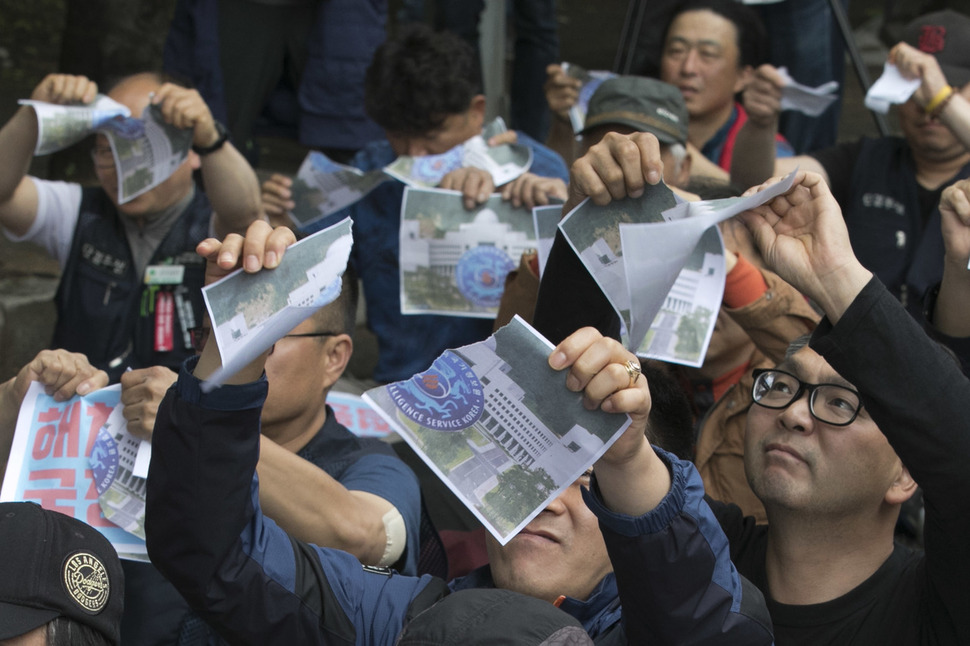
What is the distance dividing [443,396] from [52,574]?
643 mm

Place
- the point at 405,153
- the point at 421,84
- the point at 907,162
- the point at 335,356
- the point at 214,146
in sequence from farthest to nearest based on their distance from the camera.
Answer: the point at 405,153 < the point at 421,84 < the point at 907,162 < the point at 214,146 < the point at 335,356

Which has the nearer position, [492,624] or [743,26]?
[492,624]

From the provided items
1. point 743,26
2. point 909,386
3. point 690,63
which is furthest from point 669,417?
point 743,26

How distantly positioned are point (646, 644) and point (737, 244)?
1.76 m

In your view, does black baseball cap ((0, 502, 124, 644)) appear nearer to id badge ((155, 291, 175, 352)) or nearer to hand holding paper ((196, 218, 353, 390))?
hand holding paper ((196, 218, 353, 390))

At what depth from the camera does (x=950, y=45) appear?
3770mm

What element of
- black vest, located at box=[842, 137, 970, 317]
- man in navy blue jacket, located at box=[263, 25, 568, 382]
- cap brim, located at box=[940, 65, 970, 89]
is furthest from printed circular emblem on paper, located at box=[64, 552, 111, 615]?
cap brim, located at box=[940, 65, 970, 89]

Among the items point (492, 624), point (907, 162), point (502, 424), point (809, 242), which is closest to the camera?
point (492, 624)

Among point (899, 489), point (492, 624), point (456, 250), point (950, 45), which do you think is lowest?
point (456, 250)

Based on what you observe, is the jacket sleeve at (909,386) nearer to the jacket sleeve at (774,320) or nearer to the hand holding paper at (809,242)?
the hand holding paper at (809,242)

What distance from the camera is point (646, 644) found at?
1736 millimetres

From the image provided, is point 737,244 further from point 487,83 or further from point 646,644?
point 487,83

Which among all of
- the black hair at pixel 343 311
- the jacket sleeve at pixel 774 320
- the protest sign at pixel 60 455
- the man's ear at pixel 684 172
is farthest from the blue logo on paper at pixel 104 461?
the man's ear at pixel 684 172

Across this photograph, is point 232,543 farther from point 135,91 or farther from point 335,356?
point 135,91
